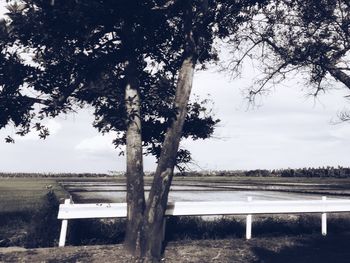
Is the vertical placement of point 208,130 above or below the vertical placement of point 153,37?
below

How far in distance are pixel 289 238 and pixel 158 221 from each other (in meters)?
3.75

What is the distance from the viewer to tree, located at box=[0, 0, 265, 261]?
791cm

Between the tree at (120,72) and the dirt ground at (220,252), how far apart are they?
0.59 metres

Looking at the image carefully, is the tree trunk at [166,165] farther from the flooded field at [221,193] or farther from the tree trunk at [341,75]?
the flooded field at [221,193]

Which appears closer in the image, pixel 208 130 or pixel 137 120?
pixel 137 120

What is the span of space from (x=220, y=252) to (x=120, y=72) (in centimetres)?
530

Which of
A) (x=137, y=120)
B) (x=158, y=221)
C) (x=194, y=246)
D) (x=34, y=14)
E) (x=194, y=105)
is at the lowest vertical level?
(x=194, y=246)

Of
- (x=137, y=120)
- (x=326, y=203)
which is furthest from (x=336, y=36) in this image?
(x=137, y=120)

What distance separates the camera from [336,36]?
12.7m

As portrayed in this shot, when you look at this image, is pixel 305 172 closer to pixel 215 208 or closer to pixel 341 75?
pixel 341 75

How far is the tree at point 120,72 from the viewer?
7.91m

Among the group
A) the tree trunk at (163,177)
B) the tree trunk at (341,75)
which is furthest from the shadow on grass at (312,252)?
the tree trunk at (341,75)

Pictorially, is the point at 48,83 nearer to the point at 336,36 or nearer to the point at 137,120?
the point at 137,120

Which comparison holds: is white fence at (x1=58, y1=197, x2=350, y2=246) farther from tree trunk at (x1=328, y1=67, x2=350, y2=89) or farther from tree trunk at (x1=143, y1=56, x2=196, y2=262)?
tree trunk at (x1=328, y1=67, x2=350, y2=89)
